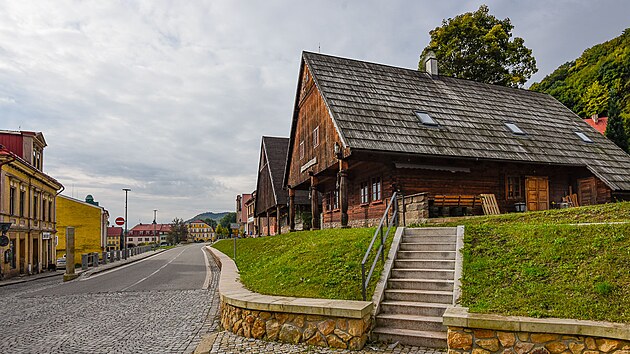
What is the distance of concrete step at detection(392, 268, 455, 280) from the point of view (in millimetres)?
8898

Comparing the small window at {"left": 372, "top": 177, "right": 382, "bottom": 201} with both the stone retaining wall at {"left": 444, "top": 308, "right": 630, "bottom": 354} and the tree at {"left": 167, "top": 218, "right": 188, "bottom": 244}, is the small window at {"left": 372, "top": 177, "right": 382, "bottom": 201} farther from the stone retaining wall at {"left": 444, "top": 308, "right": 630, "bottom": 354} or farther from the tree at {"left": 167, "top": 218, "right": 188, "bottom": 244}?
the tree at {"left": 167, "top": 218, "right": 188, "bottom": 244}

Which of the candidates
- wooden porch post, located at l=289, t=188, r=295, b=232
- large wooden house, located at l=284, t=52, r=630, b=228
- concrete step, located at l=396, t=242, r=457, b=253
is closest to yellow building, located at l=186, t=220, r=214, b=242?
wooden porch post, located at l=289, t=188, r=295, b=232

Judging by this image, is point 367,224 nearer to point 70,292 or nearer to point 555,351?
point 70,292

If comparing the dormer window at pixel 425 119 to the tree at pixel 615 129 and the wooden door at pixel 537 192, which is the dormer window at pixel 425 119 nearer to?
the wooden door at pixel 537 192

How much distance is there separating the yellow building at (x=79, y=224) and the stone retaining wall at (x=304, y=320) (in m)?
40.2

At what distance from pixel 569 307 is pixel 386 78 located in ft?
58.4

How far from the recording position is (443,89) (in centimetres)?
2402

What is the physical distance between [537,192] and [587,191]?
2.60m

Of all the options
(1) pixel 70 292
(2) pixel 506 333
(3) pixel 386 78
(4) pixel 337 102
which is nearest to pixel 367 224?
(4) pixel 337 102

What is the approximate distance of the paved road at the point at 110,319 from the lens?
27.0 ft

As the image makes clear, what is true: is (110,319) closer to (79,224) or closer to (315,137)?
(315,137)

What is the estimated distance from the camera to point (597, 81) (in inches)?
1939

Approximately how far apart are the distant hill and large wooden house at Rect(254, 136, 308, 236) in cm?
2914

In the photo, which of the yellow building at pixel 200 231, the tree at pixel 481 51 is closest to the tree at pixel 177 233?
the yellow building at pixel 200 231
